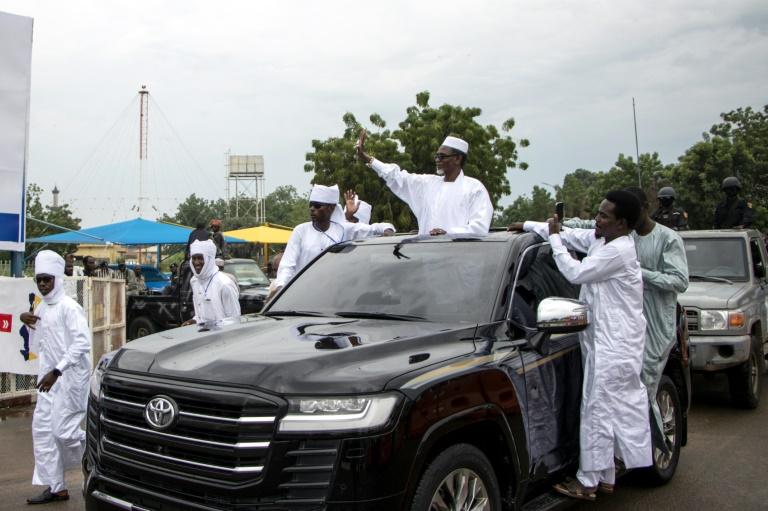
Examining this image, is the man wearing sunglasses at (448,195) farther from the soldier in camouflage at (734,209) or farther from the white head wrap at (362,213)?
the soldier in camouflage at (734,209)

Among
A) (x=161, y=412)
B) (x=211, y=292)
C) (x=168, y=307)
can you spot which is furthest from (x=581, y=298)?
(x=168, y=307)

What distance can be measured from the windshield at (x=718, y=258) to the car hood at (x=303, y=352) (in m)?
6.07

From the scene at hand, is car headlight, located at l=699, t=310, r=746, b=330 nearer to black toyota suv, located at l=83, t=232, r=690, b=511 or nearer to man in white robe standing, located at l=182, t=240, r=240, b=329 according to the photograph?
black toyota suv, located at l=83, t=232, r=690, b=511

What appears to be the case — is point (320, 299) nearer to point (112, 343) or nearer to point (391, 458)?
point (391, 458)

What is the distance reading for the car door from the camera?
12.8 ft

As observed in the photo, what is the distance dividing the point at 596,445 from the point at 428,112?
25850 millimetres

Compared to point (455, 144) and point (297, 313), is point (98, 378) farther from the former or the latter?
point (455, 144)

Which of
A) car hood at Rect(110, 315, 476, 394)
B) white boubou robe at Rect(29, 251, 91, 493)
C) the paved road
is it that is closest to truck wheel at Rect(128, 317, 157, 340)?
white boubou robe at Rect(29, 251, 91, 493)

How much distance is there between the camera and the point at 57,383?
215 inches

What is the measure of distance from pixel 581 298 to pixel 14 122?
6506 mm

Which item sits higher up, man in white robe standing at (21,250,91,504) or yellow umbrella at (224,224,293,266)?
yellow umbrella at (224,224,293,266)

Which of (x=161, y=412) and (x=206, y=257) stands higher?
(x=206, y=257)

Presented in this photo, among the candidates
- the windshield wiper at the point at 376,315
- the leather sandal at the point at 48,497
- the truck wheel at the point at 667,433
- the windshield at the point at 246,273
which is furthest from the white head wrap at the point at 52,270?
the windshield at the point at 246,273

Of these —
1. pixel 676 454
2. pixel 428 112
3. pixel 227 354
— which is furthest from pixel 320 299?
pixel 428 112
